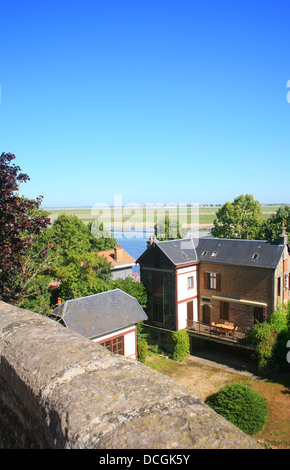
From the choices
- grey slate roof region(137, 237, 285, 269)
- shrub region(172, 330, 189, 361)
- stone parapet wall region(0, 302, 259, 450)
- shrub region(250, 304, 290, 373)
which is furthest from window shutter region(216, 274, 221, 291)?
stone parapet wall region(0, 302, 259, 450)

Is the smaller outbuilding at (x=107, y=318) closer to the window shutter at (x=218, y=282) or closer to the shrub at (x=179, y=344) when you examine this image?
the shrub at (x=179, y=344)

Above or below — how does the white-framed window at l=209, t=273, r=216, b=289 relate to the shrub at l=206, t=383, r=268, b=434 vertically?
above

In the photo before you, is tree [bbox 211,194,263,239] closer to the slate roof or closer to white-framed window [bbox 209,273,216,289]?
the slate roof

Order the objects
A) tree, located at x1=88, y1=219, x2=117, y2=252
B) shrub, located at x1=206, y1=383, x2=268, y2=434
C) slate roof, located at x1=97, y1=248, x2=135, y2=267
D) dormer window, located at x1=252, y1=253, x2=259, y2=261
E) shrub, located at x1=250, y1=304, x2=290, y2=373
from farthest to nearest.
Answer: tree, located at x1=88, y1=219, x2=117, y2=252 → slate roof, located at x1=97, y1=248, x2=135, y2=267 → dormer window, located at x1=252, y1=253, x2=259, y2=261 → shrub, located at x1=250, y1=304, x2=290, y2=373 → shrub, located at x1=206, y1=383, x2=268, y2=434

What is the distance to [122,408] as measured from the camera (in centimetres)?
219

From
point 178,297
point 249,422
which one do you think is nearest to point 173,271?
point 178,297

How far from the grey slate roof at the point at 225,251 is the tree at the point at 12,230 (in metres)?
21.1

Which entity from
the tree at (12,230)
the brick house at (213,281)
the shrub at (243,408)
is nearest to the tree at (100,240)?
the brick house at (213,281)

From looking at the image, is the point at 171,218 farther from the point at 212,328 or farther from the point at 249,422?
the point at 249,422

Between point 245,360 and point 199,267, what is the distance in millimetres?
9089

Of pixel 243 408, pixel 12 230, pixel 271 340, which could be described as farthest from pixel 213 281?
pixel 12 230

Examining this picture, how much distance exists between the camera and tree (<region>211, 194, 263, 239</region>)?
44.5 m

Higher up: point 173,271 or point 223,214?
point 223,214

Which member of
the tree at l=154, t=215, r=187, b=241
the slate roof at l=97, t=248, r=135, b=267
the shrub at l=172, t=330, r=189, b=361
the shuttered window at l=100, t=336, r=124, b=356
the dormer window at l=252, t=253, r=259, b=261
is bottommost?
the shrub at l=172, t=330, r=189, b=361
